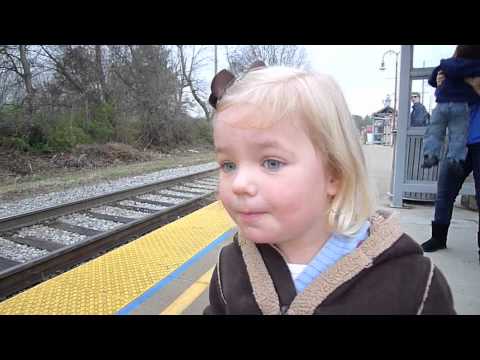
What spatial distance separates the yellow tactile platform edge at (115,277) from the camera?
240 cm

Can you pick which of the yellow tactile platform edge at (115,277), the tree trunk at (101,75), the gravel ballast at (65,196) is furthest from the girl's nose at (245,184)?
the tree trunk at (101,75)

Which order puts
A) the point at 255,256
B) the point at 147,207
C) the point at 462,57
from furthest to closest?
the point at 147,207 → the point at 462,57 → the point at 255,256

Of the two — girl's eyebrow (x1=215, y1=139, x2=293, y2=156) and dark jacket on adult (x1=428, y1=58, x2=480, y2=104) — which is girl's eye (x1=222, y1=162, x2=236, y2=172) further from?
dark jacket on adult (x1=428, y1=58, x2=480, y2=104)

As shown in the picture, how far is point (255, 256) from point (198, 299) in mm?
1609

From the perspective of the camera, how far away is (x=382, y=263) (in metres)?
1.01

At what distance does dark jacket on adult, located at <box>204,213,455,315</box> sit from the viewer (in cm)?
95

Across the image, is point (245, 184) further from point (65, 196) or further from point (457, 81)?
point (65, 196)

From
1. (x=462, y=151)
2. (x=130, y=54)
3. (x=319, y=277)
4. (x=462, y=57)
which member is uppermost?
(x=130, y=54)

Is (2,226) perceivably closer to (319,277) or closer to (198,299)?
(198,299)

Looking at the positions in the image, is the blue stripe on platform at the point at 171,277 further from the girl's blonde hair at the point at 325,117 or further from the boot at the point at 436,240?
the boot at the point at 436,240

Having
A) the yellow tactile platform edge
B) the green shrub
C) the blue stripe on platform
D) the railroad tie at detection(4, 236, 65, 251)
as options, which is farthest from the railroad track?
the green shrub

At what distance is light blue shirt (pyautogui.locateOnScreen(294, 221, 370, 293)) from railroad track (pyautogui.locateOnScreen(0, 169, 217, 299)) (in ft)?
9.82

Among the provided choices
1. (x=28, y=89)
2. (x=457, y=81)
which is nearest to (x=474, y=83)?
(x=457, y=81)

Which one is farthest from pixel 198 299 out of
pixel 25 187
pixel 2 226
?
pixel 25 187
